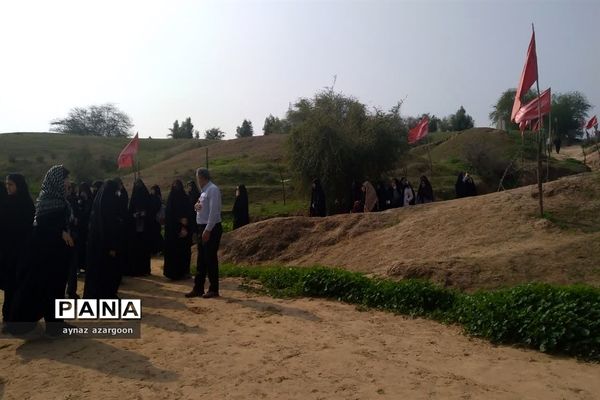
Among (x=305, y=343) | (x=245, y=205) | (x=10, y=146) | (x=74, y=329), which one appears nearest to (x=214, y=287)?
(x=74, y=329)

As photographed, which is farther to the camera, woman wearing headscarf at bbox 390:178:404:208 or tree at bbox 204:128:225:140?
tree at bbox 204:128:225:140

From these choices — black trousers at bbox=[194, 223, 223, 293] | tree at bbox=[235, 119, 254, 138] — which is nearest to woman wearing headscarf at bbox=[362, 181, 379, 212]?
black trousers at bbox=[194, 223, 223, 293]

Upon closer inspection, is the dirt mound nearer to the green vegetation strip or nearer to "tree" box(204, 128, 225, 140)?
the green vegetation strip

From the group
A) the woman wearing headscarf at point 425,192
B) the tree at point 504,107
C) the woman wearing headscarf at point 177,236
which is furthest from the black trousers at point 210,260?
the tree at point 504,107

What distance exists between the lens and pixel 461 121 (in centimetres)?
6881

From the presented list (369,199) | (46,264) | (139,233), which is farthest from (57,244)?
(369,199)

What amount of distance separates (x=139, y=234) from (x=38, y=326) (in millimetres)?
4097

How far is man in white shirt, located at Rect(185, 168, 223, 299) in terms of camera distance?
735 centimetres

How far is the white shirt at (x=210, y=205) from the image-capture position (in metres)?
7.31

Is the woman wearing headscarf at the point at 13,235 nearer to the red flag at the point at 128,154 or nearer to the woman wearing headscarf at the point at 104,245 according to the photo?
the woman wearing headscarf at the point at 104,245

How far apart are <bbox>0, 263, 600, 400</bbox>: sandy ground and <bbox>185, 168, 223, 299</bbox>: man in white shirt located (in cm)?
116

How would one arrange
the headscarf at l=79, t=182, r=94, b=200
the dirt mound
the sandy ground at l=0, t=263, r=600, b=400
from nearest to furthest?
1. the sandy ground at l=0, t=263, r=600, b=400
2. the dirt mound
3. the headscarf at l=79, t=182, r=94, b=200

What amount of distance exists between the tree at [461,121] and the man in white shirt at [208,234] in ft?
212

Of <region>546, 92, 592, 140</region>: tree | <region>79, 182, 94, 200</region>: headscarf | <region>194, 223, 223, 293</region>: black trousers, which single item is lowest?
<region>194, 223, 223, 293</region>: black trousers
